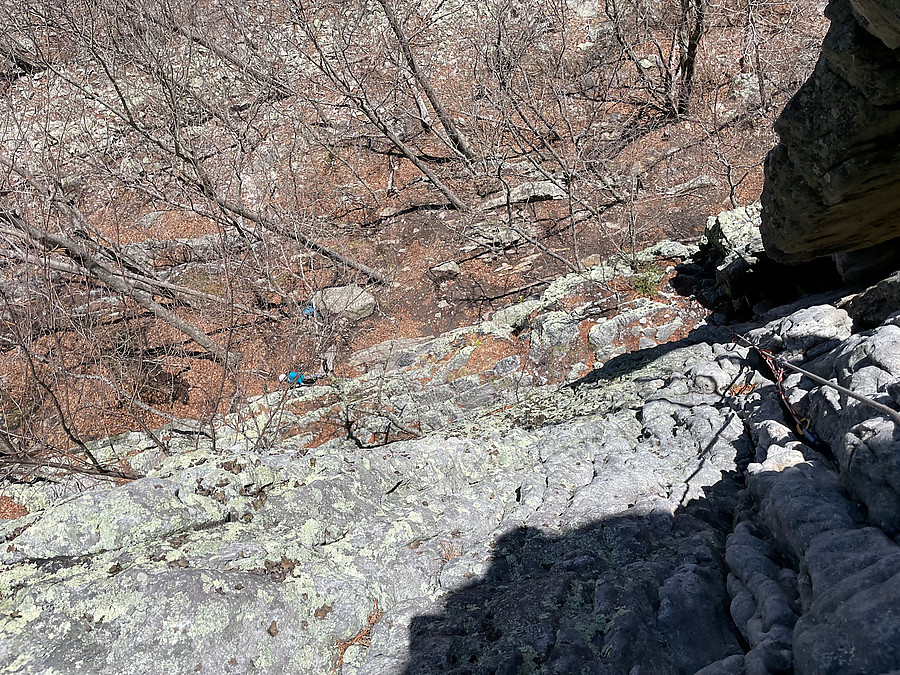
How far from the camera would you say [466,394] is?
267 inches

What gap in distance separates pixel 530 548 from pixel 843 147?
9.34ft

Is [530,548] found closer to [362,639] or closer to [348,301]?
[362,639]

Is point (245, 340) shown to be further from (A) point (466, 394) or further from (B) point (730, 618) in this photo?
(B) point (730, 618)

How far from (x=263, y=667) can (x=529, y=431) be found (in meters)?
2.51

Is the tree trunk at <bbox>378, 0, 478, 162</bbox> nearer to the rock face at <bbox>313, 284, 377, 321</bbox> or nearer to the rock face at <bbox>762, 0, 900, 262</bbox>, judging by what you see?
the rock face at <bbox>313, 284, 377, 321</bbox>

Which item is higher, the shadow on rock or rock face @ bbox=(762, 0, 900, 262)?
rock face @ bbox=(762, 0, 900, 262)

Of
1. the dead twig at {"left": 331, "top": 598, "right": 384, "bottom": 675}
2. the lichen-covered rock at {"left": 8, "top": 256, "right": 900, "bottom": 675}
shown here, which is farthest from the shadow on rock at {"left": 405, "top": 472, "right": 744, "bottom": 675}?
the dead twig at {"left": 331, "top": 598, "right": 384, "bottom": 675}

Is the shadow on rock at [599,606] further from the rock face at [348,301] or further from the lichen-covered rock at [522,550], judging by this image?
the rock face at [348,301]

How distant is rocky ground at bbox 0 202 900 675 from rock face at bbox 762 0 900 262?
24.1 inches

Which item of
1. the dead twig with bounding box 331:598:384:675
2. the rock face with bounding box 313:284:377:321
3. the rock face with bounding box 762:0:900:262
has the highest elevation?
the rock face with bounding box 313:284:377:321

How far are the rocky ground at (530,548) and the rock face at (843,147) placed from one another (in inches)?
24.1

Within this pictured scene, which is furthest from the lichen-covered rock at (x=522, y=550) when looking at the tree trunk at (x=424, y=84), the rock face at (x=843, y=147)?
the tree trunk at (x=424, y=84)

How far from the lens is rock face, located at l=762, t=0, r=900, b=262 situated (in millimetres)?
2854

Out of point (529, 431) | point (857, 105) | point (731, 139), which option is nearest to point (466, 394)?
point (529, 431)
